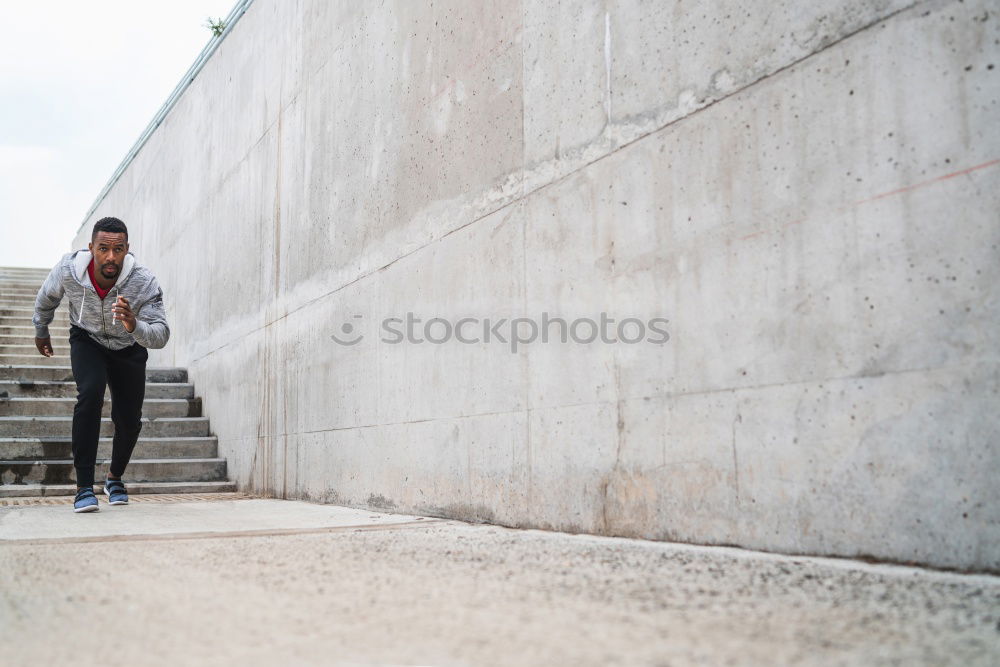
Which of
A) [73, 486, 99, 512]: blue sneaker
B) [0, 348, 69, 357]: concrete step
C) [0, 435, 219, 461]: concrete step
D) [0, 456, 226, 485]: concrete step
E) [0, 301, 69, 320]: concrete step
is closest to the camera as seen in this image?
[73, 486, 99, 512]: blue sneaker

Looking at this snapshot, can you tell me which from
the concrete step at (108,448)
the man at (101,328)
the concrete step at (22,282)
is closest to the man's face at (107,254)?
the man at (101,328)

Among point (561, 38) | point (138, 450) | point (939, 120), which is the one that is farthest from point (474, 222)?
point (138, 450)

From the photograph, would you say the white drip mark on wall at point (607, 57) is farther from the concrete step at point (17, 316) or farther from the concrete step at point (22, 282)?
the concrete step at point (22, 282)

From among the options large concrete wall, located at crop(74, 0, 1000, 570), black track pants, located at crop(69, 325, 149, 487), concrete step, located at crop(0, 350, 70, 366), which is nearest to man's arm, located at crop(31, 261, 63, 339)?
black track pants, located at crop(69, 325, 149, 487)

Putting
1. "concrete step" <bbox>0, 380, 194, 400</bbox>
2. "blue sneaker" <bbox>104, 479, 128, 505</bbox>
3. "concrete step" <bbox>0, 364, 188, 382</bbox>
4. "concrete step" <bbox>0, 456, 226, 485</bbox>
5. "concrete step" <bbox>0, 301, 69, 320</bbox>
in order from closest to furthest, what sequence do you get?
"blue sneaker" <bbox>104, 479, 128, 505</bbox> → "concrete step" <bbox>0, 456, 226, 485</bbox> → "concrete step" <bbox>0, 380, 194, 400</bbox> → "concrete step" <bbox>0, 364, 188, 382</bbox> → "concrete step" <bbox>0, 301, 69, 320</bbox>

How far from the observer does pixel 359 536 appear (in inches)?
144

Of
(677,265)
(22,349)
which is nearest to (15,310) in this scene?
(22,349)

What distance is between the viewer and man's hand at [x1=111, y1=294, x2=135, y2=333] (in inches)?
190

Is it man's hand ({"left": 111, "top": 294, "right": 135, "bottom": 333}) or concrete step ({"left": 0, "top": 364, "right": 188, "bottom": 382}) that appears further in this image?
concrete step ({"left": 0, "top": 364, "right": 188, "bottom": 382})

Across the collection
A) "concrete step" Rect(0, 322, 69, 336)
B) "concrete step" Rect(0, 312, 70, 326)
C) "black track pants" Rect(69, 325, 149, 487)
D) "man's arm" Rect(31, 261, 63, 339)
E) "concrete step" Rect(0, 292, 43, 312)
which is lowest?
"black track pants" Rect(69, 325, 149, 487)

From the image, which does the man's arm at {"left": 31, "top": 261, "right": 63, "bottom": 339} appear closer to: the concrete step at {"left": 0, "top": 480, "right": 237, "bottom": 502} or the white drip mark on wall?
the concrete step at {"left": 0, "top": 480, "right": 237, "bottom": 502}

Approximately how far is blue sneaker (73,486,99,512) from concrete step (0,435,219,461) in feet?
4.55

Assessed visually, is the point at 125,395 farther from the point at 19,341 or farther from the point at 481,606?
the point at 19,341

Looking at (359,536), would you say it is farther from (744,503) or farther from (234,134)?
(234,134)
